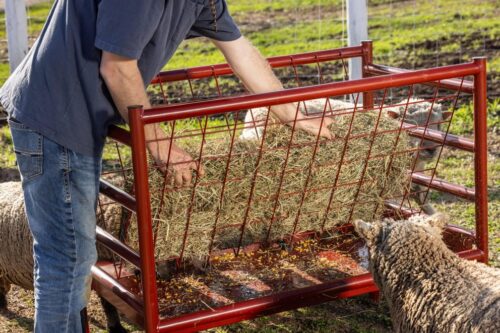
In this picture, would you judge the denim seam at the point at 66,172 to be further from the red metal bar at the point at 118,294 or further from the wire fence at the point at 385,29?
the wire fence at the point at 385,29

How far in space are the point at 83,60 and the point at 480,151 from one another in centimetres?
204

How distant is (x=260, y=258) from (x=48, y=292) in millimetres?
1537

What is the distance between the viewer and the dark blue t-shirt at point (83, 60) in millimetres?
3408

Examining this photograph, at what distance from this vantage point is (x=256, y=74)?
4430mm

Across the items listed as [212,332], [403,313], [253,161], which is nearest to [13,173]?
[212,332]

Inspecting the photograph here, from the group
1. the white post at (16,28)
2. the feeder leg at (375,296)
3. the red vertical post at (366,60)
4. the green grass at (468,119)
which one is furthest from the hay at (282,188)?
the white post at (16,28)

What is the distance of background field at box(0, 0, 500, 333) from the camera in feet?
16.8

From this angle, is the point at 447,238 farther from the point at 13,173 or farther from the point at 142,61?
the point at 13,173

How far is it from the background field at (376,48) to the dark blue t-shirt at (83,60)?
1811 mm

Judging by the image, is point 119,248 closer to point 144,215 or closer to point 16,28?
point 144,215

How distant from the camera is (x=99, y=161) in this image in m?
3.78

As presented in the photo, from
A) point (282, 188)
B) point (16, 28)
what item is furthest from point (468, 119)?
point (282, 188)

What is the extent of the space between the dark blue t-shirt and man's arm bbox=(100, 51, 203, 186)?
0.07 m

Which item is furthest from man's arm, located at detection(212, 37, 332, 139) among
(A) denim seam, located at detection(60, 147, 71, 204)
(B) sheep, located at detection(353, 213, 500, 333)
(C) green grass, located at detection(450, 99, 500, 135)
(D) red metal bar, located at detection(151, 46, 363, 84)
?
(C) green grass, located at detection(450, 99, 500, 135)
